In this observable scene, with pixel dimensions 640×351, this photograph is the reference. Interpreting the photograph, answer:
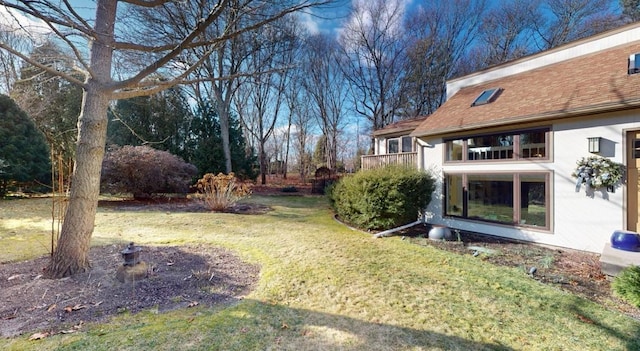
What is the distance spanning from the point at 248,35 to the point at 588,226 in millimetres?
16083

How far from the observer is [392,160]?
31.8 feet

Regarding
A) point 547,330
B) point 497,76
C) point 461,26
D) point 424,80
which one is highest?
point 461,26

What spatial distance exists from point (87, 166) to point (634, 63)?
34.1 ft

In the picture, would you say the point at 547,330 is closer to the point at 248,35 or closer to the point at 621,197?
the point at 621,197

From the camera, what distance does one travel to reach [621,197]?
504 cm

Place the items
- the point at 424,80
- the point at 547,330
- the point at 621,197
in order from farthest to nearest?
1. the point at 424,80
2. the point at 621,197
3. the point at 547,330

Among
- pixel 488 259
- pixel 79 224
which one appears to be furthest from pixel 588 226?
pixel 79 224

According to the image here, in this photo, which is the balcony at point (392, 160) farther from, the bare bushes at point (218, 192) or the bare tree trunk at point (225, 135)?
the bare tree trunk at point (225, 135)

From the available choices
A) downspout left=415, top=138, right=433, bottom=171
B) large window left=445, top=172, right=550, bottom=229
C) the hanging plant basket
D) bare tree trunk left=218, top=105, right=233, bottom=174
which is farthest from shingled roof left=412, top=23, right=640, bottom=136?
bare tree trunk left=218, top=105, right=233, bottom=174

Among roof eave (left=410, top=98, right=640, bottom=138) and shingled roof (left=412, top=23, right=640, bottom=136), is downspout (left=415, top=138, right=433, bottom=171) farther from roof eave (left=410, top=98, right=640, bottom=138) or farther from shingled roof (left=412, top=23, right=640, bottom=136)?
roof eave (left=410, top=98, right=640, bottom=138)

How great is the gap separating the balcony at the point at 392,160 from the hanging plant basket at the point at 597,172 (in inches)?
157

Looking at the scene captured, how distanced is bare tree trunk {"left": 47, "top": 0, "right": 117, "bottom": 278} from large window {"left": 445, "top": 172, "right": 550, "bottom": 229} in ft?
26.2

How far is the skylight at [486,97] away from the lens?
7996 mm

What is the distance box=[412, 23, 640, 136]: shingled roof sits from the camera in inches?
210
